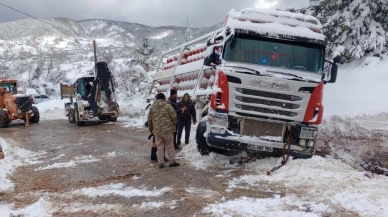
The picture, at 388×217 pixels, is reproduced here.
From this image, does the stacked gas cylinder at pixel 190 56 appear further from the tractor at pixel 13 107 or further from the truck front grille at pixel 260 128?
the tractor at pixel 13 107

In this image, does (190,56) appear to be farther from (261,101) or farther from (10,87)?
(10,87)

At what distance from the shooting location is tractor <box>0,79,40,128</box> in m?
17.9

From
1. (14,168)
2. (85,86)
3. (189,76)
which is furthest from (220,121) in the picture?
(85,86)

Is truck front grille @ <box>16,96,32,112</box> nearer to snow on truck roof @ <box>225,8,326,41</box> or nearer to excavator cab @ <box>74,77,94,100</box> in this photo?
excavator cab @ <box>74,77,94,100</box>

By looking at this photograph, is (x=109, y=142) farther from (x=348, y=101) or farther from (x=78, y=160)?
(x=348, y=101)

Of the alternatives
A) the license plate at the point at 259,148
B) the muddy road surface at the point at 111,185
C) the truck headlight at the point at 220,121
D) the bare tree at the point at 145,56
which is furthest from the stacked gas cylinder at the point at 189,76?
the bare tree at the point at 145,56

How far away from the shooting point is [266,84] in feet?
23.9

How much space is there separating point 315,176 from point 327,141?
15.1ft

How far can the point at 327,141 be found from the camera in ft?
34.9

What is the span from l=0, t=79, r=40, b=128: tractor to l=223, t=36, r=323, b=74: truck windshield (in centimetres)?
1419

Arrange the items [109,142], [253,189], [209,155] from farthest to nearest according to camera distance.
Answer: [109,142], [209,155], [253,189]

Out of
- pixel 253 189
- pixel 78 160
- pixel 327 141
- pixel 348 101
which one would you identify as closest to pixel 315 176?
pixel 253 189

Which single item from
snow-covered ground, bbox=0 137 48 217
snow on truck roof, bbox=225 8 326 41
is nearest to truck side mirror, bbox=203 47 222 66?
snow on truck roof, bbox=225 8 326 41

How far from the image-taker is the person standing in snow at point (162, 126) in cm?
773
